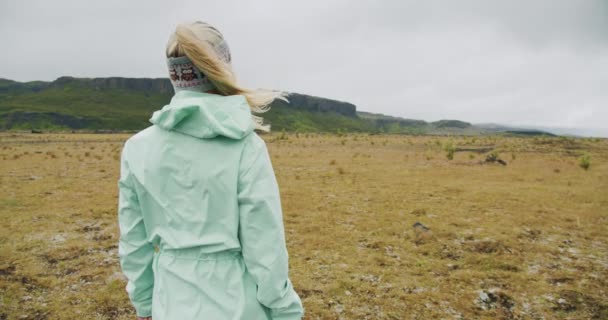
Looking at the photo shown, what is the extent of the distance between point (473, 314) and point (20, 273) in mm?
7424

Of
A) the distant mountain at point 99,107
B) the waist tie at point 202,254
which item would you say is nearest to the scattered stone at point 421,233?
the waist tie at point 202,254

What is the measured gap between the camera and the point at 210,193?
1649 mm

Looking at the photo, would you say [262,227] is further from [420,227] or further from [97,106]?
[97,106]

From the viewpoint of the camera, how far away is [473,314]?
4.89m

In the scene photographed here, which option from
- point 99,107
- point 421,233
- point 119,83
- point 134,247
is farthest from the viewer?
point 119,83

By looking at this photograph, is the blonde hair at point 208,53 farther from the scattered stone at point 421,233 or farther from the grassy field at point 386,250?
the scattered stone at point 421,233

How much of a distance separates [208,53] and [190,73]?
0.50 feet

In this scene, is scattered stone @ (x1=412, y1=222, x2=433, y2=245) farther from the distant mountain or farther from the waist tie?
the distant mountain

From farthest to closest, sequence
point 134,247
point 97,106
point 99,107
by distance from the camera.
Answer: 1. point 97,106
2. point 99,107
3. point 134,247

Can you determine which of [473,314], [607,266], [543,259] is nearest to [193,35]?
→ [473,314]

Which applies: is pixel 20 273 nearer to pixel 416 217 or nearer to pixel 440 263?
pixel 440 263

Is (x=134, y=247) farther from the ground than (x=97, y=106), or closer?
closer

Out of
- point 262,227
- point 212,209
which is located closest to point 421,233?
point 262,227

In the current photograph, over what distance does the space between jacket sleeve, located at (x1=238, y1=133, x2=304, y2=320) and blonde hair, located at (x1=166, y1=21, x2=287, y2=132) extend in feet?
0.83
